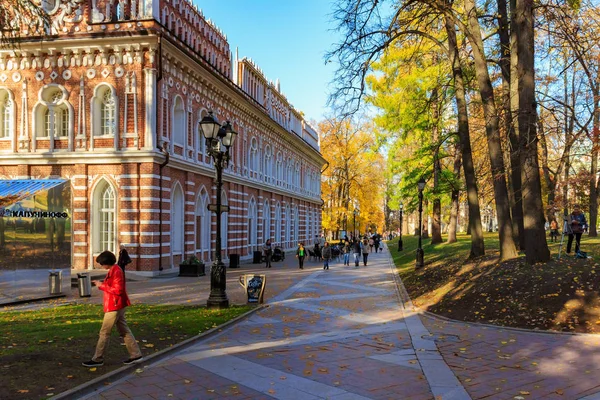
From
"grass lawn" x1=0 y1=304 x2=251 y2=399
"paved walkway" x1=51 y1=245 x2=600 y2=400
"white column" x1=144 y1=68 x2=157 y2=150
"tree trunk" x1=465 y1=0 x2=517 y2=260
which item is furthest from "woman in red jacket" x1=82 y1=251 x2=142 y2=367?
"white column" x1=144 y1=68 x2=157 y2=150

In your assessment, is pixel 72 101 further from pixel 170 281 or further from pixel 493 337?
pixel 493 337

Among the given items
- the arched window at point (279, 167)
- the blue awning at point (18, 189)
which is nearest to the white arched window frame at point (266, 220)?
the arched window at point (279, 167)

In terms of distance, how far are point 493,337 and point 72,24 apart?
21965mm

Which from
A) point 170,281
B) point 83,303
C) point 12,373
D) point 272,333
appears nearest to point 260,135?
point 170,281

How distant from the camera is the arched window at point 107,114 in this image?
22875mm

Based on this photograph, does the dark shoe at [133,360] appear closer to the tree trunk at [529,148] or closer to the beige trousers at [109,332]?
the beige trousers at [109,332]

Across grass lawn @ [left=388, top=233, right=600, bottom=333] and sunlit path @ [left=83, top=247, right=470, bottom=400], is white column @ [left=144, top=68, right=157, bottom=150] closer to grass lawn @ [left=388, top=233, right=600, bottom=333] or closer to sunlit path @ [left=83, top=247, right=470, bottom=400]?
sunlit path @ [left=83, top=247, right=470, bottom=400]

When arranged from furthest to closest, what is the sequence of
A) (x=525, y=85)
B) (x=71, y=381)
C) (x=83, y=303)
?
(x=83, y=303) < (x=525, y=85) < (x=71, y=381)

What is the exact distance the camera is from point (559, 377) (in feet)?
22.5

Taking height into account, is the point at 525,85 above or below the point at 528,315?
above

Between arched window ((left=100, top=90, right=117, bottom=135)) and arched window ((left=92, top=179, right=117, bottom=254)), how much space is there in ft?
7.77

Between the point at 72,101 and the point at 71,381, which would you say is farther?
the point at 72,101

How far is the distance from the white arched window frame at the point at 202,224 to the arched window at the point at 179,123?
3621 millimetres

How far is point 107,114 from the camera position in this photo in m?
23.2
